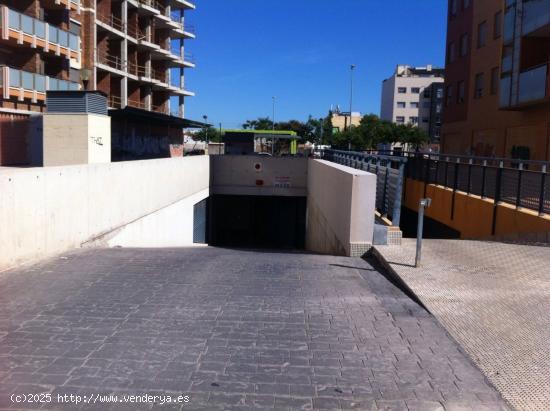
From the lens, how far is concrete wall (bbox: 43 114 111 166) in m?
13.6

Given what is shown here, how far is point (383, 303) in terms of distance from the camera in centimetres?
614

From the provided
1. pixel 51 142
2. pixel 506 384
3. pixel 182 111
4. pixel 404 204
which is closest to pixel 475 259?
pixel 506 384

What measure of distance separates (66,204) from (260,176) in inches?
788

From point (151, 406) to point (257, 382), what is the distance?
30.6 inches

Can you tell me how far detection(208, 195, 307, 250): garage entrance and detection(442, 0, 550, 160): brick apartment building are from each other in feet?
35.3

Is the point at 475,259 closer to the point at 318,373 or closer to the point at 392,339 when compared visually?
the point at 392,339

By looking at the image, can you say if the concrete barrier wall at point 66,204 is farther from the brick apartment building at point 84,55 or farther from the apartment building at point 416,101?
the apartment building at point 416,101

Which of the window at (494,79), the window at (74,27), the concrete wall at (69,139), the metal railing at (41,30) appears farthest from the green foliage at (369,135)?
the concrete wall at (69,139)

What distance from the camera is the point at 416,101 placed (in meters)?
112

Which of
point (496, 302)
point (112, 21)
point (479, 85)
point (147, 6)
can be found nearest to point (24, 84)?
point (112, 21)

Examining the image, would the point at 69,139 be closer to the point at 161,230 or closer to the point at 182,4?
the point at 161,230

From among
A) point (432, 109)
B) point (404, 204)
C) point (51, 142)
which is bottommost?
point (404, 204)

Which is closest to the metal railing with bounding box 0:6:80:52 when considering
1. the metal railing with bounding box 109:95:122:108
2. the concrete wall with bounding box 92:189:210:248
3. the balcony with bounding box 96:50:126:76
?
the balcony with bounding box 96:50:126:76

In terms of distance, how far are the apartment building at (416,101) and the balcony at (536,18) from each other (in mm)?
85831
